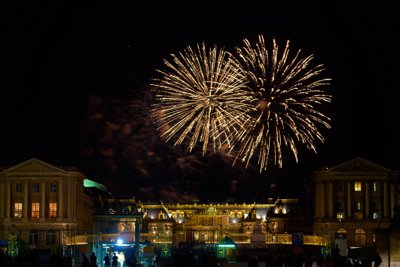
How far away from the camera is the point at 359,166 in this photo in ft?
382

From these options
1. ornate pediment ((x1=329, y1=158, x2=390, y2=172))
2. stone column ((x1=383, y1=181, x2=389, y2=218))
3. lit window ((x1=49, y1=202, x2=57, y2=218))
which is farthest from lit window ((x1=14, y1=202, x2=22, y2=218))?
stone column ((x1=383, y1=181, x2=389, y2=218))

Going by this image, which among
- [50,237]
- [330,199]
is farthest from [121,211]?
[330,199]

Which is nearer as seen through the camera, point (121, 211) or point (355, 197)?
point (355, 197)

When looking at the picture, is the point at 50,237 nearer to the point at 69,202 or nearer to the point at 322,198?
the point at 69,202

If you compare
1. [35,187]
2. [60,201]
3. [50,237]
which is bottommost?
[50,237]

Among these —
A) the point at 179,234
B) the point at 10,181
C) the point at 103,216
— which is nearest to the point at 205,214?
the point at 179,234

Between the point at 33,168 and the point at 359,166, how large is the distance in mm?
36911

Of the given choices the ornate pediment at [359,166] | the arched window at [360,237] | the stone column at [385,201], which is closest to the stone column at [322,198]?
the ornate pediment at [359,166]

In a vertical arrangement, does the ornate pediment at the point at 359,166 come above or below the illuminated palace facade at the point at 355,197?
above

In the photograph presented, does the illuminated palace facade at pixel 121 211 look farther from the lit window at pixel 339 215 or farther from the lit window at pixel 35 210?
the lit window at pixel 339 215

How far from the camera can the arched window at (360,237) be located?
4358 inches

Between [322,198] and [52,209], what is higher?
[322,198]

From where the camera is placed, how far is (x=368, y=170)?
116312 millimetres

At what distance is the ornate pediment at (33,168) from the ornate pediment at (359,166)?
31645 mm
